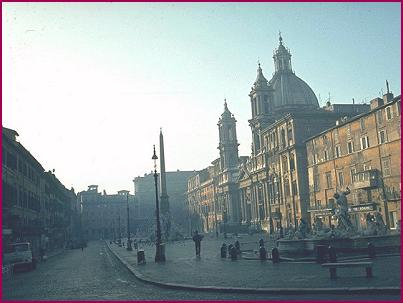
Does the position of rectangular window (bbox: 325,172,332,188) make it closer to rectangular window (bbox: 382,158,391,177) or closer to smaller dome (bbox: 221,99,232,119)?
rectangular window (bbox: 382,158,391,177)

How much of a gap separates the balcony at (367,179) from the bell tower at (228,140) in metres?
58.5

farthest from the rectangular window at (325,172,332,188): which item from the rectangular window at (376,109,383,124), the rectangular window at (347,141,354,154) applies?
the rectangular window at (376,109,383,124)

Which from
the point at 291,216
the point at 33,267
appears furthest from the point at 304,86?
the point at 33,267

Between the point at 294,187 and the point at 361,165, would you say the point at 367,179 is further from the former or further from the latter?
the point at 294,187

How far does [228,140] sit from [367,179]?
201 feet

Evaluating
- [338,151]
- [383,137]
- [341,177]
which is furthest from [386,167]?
[338,151]

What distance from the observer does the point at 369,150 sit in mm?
50281

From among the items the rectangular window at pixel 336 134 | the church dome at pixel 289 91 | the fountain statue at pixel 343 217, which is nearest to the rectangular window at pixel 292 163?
the rectangular window at pixel 336 134

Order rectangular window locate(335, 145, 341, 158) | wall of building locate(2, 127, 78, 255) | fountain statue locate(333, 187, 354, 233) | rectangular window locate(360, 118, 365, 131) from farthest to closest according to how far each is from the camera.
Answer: rectangular window locate(335, 145, 341, 158), rectangular window locate(360, 118, 365, 131), wall of building locate(2, 127, 78, 255), fountain statue locate(333, 187, 354, 233)

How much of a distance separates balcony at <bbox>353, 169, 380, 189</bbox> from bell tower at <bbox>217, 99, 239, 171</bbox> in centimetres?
5845

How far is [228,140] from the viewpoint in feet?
360

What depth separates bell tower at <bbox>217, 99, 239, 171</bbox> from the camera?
109 metres

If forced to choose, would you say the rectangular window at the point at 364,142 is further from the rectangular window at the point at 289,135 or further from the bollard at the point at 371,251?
the bollard at the point at 371,251

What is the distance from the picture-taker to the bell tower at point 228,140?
10931 cm
